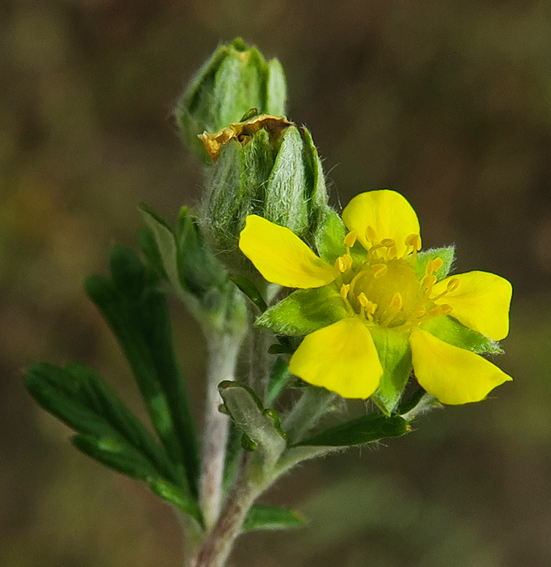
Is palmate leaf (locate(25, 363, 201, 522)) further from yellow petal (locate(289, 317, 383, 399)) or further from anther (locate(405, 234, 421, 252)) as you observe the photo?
anther (locate(405, 234, 421, 252))

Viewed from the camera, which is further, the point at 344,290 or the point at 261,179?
the point at 344,290

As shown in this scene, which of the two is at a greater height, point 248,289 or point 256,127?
point 256,127

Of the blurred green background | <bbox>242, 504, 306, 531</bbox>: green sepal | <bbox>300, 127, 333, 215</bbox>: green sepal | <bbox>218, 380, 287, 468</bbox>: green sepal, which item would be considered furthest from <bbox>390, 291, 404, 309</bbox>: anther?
the blurred green background

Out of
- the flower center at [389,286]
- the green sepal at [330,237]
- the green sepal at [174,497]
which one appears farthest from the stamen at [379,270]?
the green sepal at [174,497]

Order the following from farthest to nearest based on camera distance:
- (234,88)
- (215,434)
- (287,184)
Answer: (215,434) → (234,88) → (287,184)

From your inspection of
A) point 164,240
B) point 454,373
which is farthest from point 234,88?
point 454,373

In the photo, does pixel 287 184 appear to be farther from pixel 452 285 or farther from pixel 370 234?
pixel 452 285

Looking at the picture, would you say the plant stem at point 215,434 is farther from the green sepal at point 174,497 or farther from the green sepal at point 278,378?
the green sepal at point 278,378
